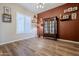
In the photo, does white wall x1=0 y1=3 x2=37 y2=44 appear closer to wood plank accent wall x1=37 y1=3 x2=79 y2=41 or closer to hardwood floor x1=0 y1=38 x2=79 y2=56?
hardwood floor x1=0 y1=38 x2=79 y2=56

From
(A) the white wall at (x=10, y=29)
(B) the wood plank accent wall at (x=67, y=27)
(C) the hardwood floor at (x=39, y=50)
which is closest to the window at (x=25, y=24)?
(A) the white wall at (x=10, y=29)

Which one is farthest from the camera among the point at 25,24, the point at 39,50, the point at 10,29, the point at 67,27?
the point at 25,24

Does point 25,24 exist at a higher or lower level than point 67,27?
higher

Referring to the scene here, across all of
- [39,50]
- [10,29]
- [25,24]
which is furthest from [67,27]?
[10,29]

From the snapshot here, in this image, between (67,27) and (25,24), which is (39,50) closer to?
(67,27)

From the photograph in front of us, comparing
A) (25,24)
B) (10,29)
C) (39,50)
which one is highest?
(25,24)

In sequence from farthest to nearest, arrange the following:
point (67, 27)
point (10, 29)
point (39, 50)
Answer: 1. point (67, 27)
2. point (10, 29)
3. point (39, 50)

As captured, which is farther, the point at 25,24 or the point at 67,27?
the point at 25,24

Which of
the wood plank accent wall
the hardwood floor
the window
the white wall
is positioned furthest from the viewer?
the window

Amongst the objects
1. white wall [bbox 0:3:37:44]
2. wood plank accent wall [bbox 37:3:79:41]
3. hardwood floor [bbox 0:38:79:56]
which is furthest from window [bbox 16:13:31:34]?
hardwood floor [bbox 0:38:79:56]

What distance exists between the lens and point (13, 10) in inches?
228

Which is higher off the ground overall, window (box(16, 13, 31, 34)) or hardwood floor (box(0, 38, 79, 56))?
window (box(16, 13, 31, 34))

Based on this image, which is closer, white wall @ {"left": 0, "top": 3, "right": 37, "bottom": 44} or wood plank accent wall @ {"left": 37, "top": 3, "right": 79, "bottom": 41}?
white wall @ {"left": 0, "top": 3, "right": 37, "bottom": 44}

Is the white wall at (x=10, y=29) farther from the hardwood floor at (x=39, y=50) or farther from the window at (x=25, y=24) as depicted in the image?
the hardwood floor at (x=39, y=50)
